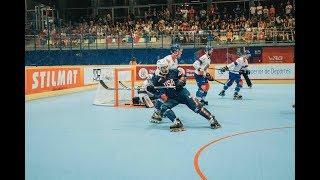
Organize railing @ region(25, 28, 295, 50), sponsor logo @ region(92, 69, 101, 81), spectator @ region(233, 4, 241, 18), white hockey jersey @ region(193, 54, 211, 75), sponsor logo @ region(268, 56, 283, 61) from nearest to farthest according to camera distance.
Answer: white hockey jersey @ region(193, 54, 211, 75), sponsor logo @ region(92, 69, 101, 81), railing @ region(25, 28, 295, 50), sponsor logo @ region(268, 56, 283, 61), spectator @ region(233, 4, 241, 18)

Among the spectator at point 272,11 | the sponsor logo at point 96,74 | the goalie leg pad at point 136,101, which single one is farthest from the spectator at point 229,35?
the goalie leg pad at point 136,101

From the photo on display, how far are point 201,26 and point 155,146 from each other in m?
17.5

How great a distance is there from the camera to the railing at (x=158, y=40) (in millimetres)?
20734

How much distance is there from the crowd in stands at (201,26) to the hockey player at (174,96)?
13.6 metres

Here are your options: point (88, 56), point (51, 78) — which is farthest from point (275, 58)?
point (51, 78)

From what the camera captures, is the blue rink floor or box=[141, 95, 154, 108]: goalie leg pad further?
box=[141, 95, 154, 108]: goalie leg pad

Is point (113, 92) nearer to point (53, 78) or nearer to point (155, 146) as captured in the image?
point (53, 78)

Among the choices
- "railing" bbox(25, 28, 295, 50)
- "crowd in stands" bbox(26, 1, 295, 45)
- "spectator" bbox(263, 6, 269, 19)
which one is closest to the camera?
"railing" bbox(25, 28, 295, 50)

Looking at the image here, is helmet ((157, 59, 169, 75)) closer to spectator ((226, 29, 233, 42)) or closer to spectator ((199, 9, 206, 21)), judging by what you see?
spectator ((226, 29, 233, 42))

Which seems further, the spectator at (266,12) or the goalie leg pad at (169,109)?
the spectator at (266,12)

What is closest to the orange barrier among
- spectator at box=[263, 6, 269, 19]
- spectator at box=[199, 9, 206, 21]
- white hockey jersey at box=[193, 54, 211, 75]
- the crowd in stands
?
white hockey jersey at box=[193, 54, 211, 75]

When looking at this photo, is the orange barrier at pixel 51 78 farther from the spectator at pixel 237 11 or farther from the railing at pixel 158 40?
the spectator at pixel 237 11

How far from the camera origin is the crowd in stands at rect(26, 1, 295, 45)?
20844 millimetres
